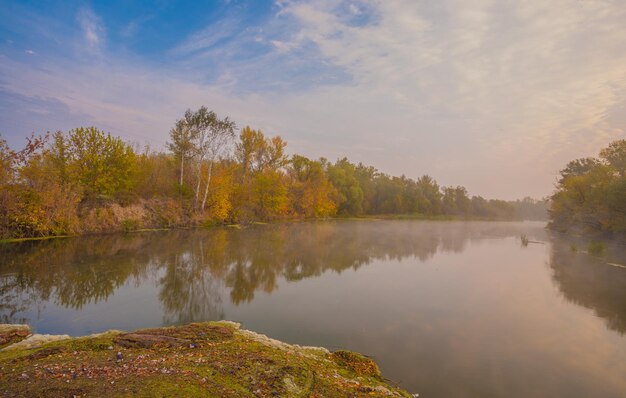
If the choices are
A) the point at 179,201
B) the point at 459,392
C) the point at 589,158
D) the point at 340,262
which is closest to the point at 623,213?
the point at 589,158

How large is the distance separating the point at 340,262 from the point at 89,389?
13.4 m

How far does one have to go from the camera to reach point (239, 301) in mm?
9727

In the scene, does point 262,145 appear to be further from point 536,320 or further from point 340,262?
point 536,320

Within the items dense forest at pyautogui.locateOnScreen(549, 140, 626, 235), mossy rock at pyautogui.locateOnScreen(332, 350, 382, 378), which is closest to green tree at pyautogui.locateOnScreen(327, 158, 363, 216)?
dense forest at pyautogui.locateOnScreen(549, 140, 626, 235)

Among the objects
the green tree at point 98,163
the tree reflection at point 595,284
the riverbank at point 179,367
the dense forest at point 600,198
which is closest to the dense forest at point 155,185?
the green tree at point 98,163

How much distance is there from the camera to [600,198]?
3141 cm

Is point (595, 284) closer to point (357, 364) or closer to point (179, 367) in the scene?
point (357, 364)

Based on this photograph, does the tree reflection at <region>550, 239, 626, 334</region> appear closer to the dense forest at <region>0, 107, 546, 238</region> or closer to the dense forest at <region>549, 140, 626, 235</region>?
the dense forest at <region>549, 140, 626, 235</region>

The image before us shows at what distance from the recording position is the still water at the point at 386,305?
245 inches

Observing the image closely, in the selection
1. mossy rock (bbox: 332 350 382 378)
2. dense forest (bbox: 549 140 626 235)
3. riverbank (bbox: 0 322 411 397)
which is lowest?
mossy rock (bbox: 332 350 382 378)

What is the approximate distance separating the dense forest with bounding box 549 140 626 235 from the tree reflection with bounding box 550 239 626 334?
436 inches

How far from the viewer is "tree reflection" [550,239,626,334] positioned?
985 cm

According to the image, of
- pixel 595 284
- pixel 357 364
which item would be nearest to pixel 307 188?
pixel 595 284

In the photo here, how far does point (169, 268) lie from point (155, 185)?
2178 centimetres
